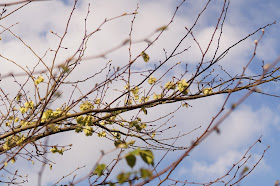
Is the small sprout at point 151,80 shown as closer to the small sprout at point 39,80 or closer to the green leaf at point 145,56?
the green leaf at point 145,56

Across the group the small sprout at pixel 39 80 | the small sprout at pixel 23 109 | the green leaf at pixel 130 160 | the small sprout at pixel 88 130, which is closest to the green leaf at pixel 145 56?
the small sprout at pixel 88 130

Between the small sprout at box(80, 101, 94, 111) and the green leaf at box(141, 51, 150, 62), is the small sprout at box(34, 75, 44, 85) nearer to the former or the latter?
the small sprout at box(80, 101, 94, 111)

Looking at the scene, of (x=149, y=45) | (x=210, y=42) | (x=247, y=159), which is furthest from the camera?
(x=149, y=45)

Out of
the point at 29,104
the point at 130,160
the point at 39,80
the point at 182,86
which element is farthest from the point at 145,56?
the point at 130,160

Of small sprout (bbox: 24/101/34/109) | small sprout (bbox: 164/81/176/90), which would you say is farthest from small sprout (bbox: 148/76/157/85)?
small sprout (bbox: 24/101/34/109)

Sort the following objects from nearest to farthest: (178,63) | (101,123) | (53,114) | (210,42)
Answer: (210,42) < (53,114) < (178,63) < (101,123)

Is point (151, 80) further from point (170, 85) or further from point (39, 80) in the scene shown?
point (39, 80)

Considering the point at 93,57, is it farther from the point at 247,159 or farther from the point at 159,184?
the point at 247,159

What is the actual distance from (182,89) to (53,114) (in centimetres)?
155

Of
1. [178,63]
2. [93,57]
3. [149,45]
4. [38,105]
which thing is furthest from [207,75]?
[38,105]

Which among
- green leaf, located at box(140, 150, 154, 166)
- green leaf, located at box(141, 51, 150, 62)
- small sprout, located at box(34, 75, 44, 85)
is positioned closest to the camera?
green leaf, located at box(140, 150, 154, 166)

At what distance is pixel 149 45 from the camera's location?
3525 mm

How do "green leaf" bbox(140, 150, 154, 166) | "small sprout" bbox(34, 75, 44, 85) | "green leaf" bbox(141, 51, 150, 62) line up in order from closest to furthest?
1. "green leaf" bbox(140, 150, 154, 166)
2. "green leaf" bbox(141, 51, 150, 62)
3. "small sprout" bbox(34, 75, 44, 85)

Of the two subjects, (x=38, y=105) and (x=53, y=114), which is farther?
(x=38, y=105)
